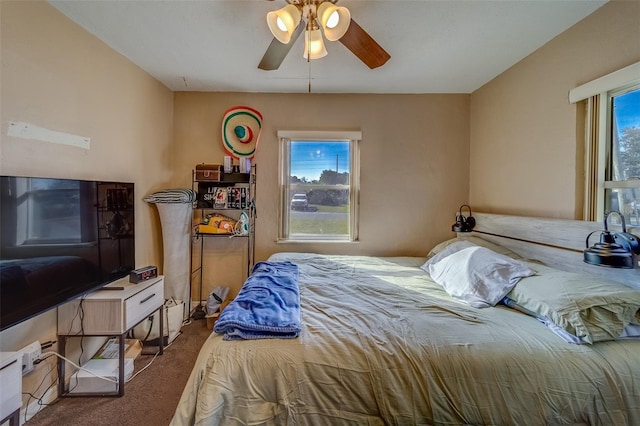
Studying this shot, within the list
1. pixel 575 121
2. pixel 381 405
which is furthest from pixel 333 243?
pixel 575 121

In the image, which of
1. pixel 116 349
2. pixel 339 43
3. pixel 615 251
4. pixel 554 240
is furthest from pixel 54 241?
pixel 554 240

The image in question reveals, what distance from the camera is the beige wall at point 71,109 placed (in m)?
1.44

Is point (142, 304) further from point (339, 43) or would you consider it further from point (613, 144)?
point (613, 144)

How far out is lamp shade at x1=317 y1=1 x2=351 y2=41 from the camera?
1.25m

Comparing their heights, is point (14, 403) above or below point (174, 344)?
above

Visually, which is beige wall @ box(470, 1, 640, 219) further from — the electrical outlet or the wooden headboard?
the electrical outlet

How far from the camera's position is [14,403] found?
1.18 metres

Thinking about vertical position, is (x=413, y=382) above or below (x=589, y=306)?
below

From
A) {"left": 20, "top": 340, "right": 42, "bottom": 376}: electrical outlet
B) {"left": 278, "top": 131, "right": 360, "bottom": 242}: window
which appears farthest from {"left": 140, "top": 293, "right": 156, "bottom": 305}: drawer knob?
{"left": 278, "top": 131, "right": 360, "bottom": 242}: window

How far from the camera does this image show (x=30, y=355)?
149 cm

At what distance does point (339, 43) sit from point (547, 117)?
1693 millimetres

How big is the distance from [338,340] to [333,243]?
1825 mm

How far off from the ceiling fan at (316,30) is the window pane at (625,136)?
4.74 ft

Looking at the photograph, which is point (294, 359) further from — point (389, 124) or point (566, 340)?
point (389, 124)
